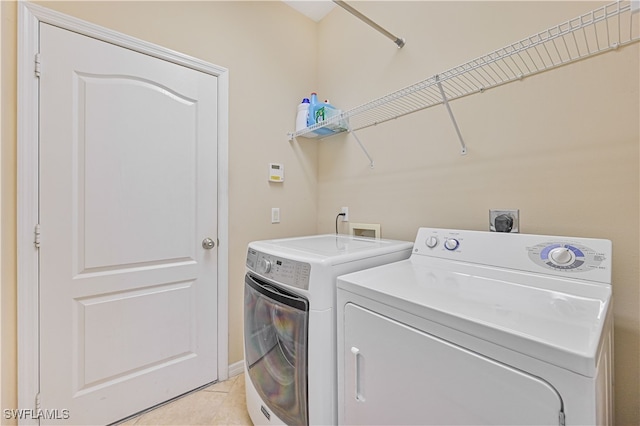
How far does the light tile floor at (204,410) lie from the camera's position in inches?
59.6

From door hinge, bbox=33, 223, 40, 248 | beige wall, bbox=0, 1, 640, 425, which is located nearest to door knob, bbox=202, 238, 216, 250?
beige wall, bbox=0, 1, 640, 425

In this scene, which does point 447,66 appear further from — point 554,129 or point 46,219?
point 46,219

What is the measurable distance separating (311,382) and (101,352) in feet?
4.10

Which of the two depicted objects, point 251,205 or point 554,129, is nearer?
point 554,129

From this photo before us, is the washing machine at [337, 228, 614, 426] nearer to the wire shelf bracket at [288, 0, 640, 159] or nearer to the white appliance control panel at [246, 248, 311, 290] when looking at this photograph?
the white appliance control panel at [246, 248, 311, 290]

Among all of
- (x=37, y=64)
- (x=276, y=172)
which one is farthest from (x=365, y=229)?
(x=37, y=64)

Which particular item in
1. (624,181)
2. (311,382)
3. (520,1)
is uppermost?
(520,1)

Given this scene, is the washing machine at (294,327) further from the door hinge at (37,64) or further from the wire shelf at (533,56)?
the door hinge at (37,64)

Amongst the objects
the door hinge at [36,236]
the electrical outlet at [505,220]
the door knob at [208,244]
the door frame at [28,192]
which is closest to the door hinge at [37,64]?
the door frame at [28,192]

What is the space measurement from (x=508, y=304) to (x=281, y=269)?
830 mm

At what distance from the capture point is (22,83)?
4.14ft

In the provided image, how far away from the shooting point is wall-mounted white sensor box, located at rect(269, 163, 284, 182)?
6.96 ft

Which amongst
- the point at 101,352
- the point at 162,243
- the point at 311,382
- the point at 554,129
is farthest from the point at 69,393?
the point at 554,129

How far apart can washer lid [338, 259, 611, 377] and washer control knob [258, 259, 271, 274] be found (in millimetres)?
392
